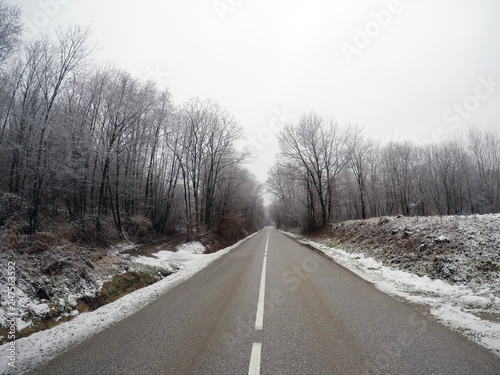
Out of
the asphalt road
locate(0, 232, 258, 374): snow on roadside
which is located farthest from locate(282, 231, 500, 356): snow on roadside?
locate(0, 232, 258, 374): snow on roadside

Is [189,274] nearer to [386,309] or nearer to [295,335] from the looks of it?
[295,335]

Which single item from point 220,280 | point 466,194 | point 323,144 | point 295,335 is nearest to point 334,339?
point 295,335

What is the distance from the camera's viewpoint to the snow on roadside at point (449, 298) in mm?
3647

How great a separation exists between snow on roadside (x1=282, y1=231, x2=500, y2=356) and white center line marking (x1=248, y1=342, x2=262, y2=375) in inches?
126

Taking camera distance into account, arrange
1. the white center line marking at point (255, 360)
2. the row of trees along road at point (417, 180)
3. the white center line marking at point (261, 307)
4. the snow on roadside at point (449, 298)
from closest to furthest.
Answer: the white center line marking at point (255, 360) → the snow on roadside at point (449, 298) → the white center line marking at point (261, 307) → the row of trees along road at point (417, 180)

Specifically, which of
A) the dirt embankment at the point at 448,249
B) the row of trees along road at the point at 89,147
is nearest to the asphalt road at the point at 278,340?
the dirt embankment at the point at 448,249

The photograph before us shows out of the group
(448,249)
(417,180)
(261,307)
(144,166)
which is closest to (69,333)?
(261,307)

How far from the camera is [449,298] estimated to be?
5.23m

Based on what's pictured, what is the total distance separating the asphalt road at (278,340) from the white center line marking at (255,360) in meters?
0.01

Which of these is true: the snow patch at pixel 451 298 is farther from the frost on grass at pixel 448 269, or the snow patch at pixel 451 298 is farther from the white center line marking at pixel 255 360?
the white center line marking at pixel 255 360

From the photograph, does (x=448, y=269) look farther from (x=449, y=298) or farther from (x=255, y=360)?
(x=255, y=360)

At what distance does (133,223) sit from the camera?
1864cm

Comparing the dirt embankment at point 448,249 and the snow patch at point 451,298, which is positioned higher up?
the dirt embankment at point 448,249

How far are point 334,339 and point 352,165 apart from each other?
119 ft
